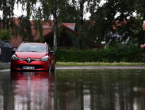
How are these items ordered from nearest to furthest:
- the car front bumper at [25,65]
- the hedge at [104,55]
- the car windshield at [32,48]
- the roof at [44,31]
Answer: the car front bumper at [25,65]
the car windshield at [32,48]
the hedge at [104,55]
the roof at [44,31]

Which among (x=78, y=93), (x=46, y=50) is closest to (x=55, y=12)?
(x=46, y=50)

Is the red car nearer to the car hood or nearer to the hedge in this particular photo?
the car hood

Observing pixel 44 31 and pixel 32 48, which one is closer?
pixel 32 48

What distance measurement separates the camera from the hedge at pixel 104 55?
42375mm

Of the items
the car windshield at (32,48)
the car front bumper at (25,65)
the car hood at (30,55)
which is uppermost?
the car windshield at (32,48)

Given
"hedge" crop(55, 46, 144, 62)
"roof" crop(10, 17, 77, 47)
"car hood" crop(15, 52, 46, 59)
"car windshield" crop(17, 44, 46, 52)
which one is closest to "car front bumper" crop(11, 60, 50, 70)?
"car hood" crop(15, 52, 46, 59)

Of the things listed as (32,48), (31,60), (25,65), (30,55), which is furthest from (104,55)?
(25,65)

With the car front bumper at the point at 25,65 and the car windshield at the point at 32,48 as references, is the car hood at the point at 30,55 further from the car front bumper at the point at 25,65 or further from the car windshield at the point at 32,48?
the car windshield at the point at 32,48

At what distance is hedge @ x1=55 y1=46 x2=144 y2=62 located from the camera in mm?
42375

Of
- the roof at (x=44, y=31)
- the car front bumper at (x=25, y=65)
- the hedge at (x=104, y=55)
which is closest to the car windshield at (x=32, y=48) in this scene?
the car front bumper at (x=25, y=65)

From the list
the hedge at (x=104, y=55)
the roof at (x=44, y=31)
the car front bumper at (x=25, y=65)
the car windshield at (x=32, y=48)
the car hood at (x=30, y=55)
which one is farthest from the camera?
the roof at (x=44, y=31)

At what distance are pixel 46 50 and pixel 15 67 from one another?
224 centimetres

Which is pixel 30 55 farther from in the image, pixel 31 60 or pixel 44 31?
pixel 44 31

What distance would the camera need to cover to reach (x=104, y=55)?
4284cm
